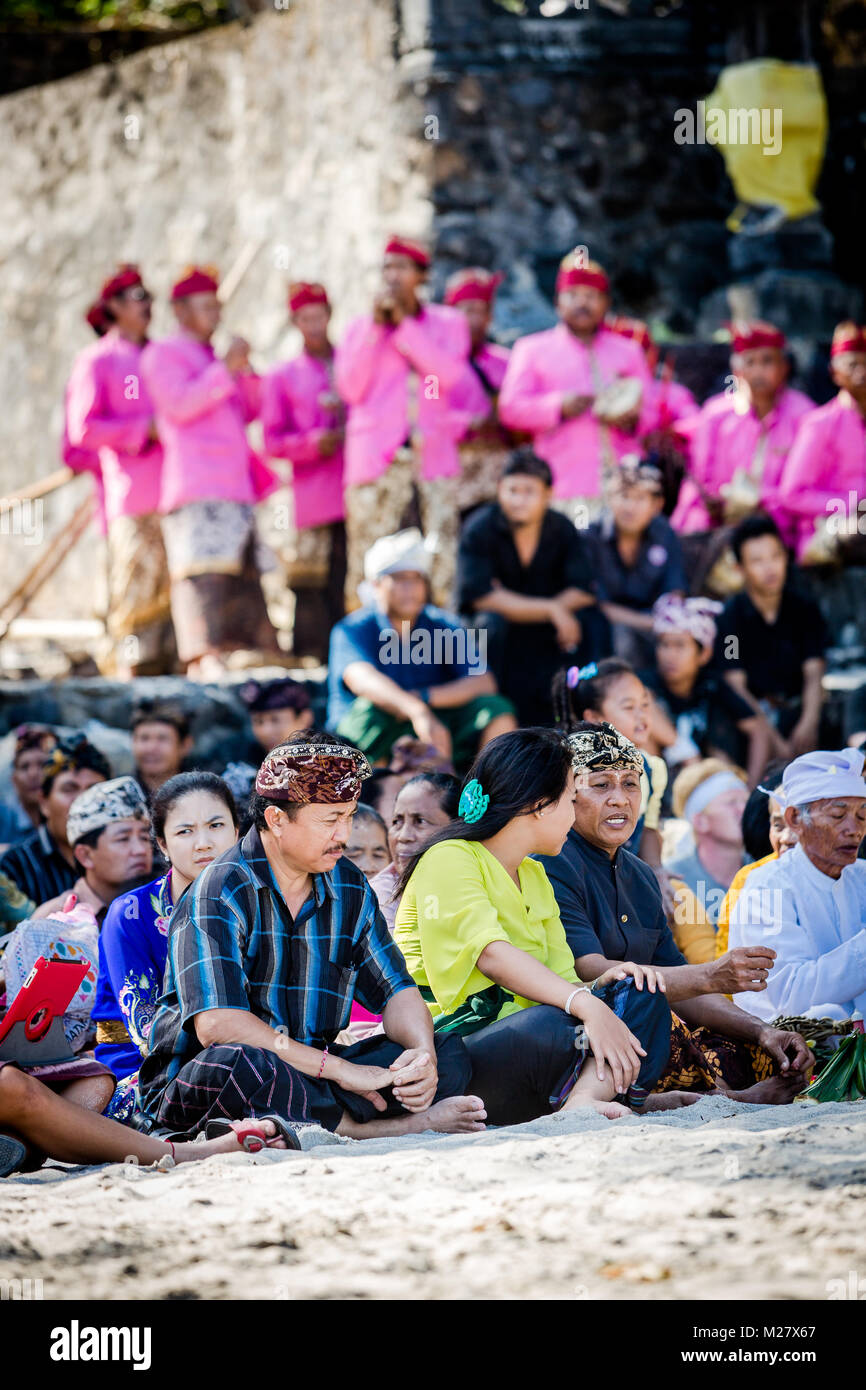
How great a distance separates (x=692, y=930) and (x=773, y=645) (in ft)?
6.61

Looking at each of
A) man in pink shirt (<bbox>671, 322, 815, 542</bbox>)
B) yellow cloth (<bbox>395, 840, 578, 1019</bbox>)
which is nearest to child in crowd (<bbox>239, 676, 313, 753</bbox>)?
yellow cloth (<bbox>395, 840, 578, 1019</bbox>)

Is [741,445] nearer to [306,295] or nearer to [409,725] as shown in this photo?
[306,295]

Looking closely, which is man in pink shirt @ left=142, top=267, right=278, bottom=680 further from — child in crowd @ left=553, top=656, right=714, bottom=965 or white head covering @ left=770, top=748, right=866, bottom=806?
white head covering @ left=770, top=748, right=866, bottom=806

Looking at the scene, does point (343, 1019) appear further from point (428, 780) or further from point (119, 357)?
point (119, 357)

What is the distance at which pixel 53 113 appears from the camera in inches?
476

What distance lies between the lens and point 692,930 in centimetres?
501

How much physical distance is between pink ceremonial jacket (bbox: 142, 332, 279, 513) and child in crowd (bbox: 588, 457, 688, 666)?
1.56 meters

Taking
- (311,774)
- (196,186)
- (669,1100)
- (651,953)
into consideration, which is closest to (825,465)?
(651,953)

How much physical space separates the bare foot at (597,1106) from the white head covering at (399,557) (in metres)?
2.83

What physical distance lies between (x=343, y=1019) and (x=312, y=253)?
A: 733 centimetres

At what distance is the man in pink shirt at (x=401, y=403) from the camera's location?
24.9ft

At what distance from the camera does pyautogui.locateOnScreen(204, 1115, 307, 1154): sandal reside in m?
3.64

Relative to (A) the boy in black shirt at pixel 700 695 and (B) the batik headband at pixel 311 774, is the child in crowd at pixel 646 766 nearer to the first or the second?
(A) the boy in black shirt at pixel 700 695
